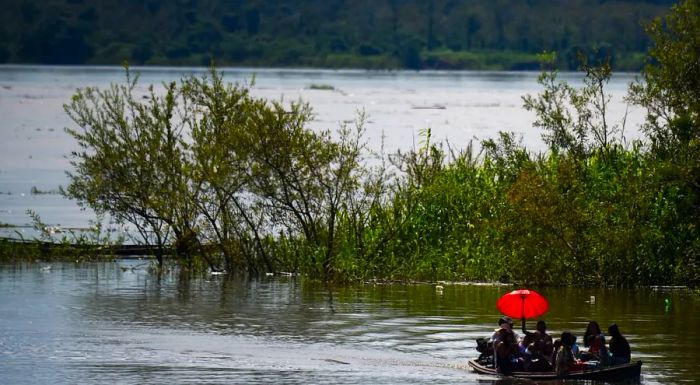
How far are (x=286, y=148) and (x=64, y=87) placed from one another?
15889 centimetres

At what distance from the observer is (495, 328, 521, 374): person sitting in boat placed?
89.2 ft

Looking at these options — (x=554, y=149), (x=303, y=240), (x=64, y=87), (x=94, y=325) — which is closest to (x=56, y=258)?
(x=303, y=240)

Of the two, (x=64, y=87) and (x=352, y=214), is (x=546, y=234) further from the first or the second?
(x=64, y=87)

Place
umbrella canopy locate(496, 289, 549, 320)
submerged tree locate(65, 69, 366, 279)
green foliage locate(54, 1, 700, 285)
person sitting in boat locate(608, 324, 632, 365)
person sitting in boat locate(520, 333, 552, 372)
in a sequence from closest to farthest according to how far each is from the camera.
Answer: person sitting in boat locate(608, 324, 632, 365) < person sitting in boat locate(520, 333, 552, 372) < umbrella canopy locate(496, 289, 549, 320) < green foliage locate(54, 1, 700, 285) < submerged tree locate(65, 69, 366, 279)

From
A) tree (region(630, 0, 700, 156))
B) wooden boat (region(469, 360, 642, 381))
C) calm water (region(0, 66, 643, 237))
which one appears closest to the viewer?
wooden boat (region(469, 360, 642, 381))

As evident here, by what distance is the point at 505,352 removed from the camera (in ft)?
89.2

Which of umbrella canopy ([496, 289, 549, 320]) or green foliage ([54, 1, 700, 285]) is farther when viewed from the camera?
green foliage ([54, 1, 700, 285])

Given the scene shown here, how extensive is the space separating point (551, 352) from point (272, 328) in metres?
8.39

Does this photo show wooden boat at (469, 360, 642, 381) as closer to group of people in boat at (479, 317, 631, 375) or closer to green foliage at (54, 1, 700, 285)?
group of people in boat at (479, 317, 631, 375)

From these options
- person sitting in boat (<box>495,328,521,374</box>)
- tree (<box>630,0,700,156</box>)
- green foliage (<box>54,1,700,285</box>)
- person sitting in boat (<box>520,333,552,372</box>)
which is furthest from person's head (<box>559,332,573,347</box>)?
tree (<box>630,0,700,156</box>)

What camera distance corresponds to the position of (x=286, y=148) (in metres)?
40.5

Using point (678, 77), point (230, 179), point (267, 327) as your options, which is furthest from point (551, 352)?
point (230, 179)

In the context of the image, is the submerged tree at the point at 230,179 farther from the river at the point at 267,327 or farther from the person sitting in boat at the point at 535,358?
the person sitting in boat at the point at 535,358

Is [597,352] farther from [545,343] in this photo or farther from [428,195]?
[428,195]
